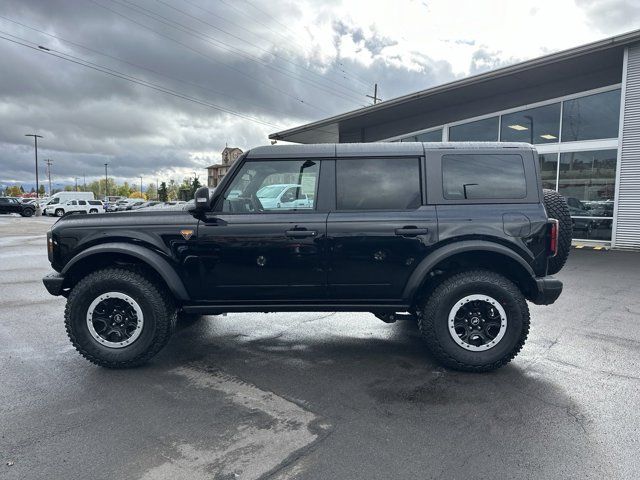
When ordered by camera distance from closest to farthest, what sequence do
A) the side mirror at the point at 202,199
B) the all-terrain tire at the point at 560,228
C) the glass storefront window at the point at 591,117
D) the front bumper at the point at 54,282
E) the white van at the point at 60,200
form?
the side mirror at the point at 202,199 < the front bumper at the point at 54,282 < the all-terrain tire at the point at 560,228 < the glass storefront window at the point at 591,117 < the white van at the point at 60,200

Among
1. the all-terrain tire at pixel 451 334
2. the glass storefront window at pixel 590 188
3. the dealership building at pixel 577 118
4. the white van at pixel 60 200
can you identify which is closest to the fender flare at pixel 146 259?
the all-terrain tire at pixel 451 334

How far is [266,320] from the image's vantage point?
5480 millimetres

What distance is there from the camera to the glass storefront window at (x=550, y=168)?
1401cm

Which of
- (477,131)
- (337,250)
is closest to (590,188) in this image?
(477,131)

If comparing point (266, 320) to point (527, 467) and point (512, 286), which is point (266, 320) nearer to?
point (512, 286)

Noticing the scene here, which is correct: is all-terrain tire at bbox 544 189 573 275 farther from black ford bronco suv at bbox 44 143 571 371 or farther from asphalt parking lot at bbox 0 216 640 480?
asphalt parking lot at bbox 0 216 640 480

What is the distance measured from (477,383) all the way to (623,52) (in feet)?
42.2

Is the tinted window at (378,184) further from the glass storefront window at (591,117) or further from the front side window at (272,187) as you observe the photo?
the glass storefront window at (591,117)

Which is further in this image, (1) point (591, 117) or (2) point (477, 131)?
(2) point (477, 131)

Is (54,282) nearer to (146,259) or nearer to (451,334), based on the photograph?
(146,259)

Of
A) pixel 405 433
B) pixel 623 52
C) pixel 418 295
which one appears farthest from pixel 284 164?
pixel 623 52

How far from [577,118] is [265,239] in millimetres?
13784

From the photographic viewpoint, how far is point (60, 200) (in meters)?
39.0

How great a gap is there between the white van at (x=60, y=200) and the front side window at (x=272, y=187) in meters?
40.0
